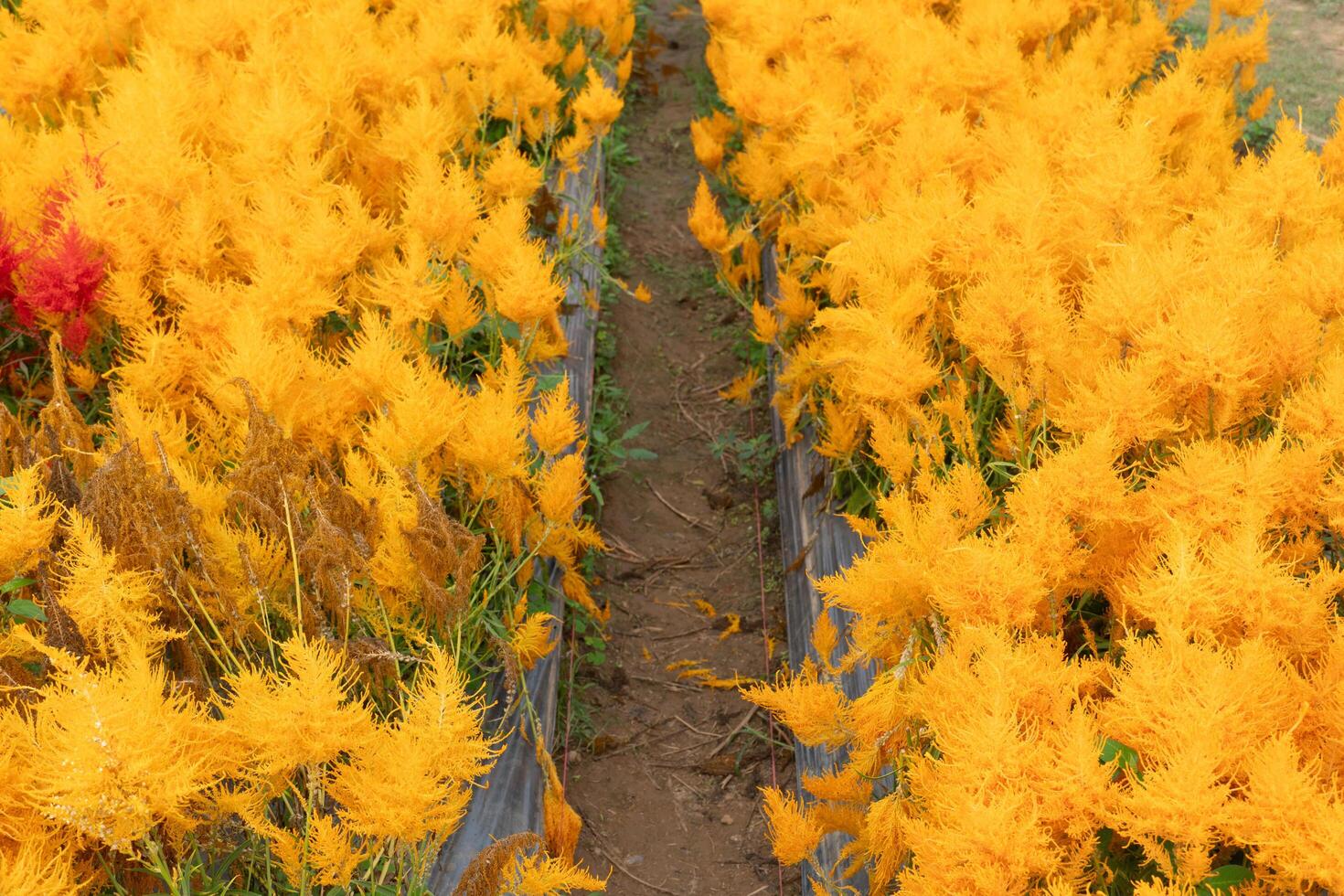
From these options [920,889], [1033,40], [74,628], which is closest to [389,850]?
[74,628]

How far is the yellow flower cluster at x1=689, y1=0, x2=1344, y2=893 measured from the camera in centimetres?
143

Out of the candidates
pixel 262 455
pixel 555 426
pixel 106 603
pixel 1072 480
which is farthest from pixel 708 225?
pixel 106 603

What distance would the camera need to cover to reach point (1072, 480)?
1795mm

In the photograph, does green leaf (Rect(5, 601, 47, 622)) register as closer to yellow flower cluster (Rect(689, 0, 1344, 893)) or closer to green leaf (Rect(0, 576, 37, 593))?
green leaf (Rect(0, 576, 37, 593))

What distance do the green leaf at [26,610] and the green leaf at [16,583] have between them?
3cm

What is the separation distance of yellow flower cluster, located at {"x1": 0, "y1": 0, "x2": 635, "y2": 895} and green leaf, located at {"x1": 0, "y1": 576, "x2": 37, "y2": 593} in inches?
0.5

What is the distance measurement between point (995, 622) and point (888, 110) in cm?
213

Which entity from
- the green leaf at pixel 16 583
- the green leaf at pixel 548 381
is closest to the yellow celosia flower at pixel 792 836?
the green leaf at pixel 16 583

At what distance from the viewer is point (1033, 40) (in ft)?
14.5

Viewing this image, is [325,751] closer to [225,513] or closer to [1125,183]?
[225,513]

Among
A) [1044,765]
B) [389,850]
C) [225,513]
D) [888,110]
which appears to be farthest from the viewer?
[888,110]

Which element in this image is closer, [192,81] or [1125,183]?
[1125,183]

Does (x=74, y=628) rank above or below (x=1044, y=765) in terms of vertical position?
below

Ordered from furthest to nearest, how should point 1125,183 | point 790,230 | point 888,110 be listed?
point 790,230
point 888,110
point 1125,183
